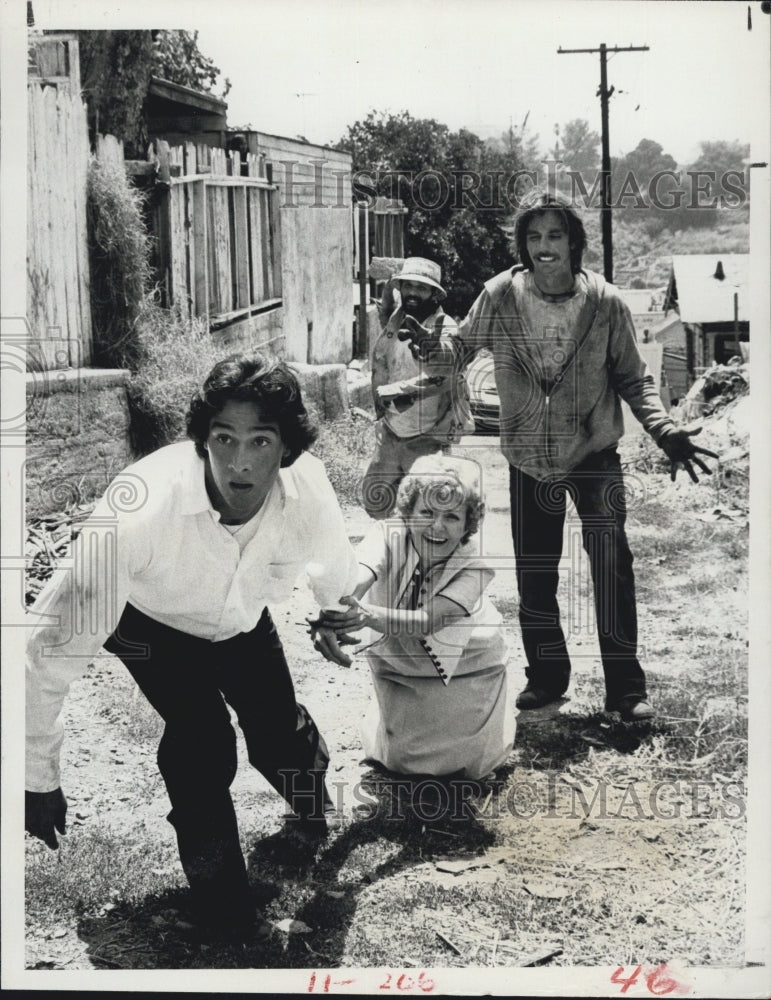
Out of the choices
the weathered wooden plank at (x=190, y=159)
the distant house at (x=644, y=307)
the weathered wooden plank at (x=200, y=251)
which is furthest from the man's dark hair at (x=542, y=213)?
the weathered wooden plank at (x=190, y=159)

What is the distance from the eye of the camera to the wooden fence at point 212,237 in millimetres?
4652

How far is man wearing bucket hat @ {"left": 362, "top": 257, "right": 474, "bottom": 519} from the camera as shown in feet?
14.3

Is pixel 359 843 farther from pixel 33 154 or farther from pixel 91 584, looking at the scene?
pixel 33 154

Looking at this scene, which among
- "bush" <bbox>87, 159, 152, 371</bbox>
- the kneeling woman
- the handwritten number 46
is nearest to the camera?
the handwritten number 46

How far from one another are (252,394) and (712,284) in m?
1.67

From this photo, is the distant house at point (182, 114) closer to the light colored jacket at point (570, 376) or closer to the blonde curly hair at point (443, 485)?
the light colored jacket at point (570, 376)

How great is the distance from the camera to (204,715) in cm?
363

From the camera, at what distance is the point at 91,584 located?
3.33 m

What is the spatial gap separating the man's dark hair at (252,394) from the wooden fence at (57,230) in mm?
793

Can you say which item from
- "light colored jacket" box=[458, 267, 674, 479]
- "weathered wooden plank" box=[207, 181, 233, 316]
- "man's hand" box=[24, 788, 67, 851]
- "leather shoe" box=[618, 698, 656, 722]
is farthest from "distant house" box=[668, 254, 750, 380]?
"man's hand" box=[24, 788, 67, 851]

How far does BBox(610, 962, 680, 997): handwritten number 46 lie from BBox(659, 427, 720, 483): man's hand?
162 cm

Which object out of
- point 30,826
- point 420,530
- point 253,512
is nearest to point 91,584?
point 253,512

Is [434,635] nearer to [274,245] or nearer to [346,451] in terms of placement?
[346,451]

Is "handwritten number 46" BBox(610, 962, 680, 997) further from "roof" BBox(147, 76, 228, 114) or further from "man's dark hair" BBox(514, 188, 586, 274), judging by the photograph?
"roof" BBox(147, 76, 228, 114)
